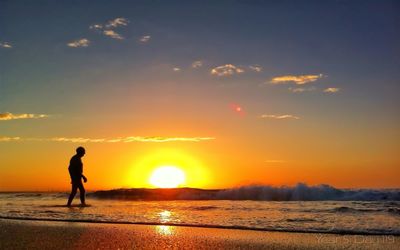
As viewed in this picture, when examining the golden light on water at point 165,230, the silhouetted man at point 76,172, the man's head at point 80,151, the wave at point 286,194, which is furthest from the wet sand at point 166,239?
the wave at point 286,194

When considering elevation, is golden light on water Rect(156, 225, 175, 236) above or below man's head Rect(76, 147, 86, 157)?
below

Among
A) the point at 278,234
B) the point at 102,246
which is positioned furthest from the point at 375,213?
the point at 102,246

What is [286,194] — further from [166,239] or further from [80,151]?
[166,239]

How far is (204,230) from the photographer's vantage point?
28.6 feet

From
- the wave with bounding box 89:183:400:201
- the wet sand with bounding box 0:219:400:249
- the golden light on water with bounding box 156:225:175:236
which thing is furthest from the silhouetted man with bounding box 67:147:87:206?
the wave with bounding box 89:183:400:201

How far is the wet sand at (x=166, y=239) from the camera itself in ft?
22.6

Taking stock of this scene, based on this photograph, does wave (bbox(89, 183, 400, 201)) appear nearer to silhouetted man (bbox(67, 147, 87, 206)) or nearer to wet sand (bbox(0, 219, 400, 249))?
silhouetted man (bbox(67, 147, 87, 206))

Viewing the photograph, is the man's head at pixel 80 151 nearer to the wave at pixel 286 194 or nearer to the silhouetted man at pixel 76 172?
the silhouetted man at pixel 76 172

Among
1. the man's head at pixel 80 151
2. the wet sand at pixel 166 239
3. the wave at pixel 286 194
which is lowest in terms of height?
the wet sand at pixel 166 239

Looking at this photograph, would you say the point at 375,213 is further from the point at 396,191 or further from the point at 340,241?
the point at 396,191

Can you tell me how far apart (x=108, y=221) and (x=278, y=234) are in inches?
159

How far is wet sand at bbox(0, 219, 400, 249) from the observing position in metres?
6.88

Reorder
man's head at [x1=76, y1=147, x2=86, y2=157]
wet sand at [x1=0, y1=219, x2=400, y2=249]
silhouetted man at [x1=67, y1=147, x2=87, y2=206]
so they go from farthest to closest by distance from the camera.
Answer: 1. man's head at [x1=76, y1=147, x2=86, y2=157]
2. silhouetted man at [x1=67, y1=147, x2=87, y2=206]
3. wet sand at [x1=0, y1=219, x2=400, y2=249]

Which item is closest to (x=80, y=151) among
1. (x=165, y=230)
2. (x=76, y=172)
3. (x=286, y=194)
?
(x=76, y=172)
